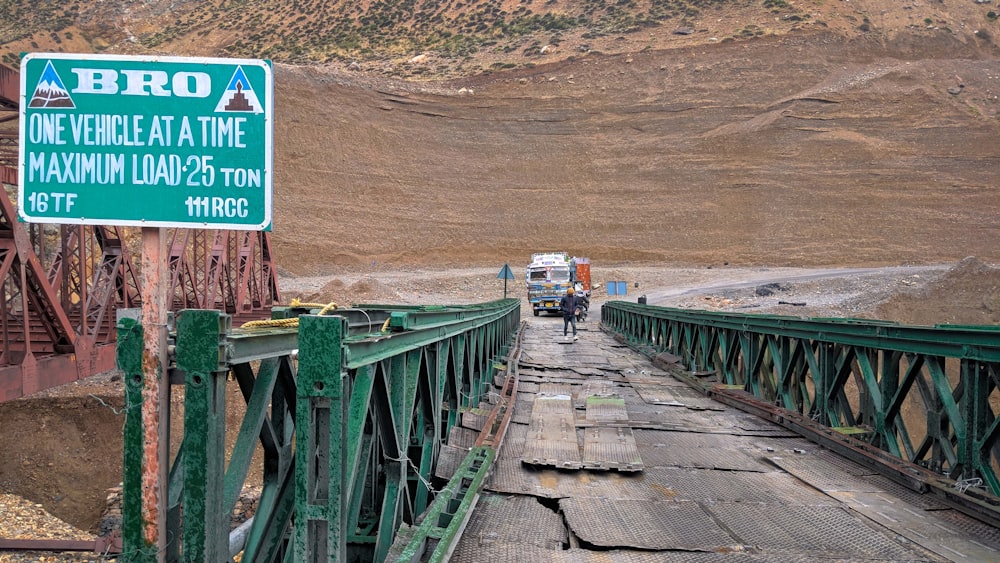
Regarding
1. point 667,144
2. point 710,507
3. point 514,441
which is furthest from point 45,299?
point 667,144

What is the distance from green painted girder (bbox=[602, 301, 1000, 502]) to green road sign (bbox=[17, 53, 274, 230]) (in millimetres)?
4786

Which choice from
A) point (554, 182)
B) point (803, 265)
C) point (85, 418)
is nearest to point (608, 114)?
point (554, 182)

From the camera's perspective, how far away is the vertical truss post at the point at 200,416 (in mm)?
2820

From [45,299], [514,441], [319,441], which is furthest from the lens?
[45,299]

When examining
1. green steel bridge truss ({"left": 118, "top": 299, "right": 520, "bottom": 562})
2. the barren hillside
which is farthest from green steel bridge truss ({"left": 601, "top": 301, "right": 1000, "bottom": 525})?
the barren hillside

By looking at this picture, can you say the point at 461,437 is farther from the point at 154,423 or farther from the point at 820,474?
the point at 154,423

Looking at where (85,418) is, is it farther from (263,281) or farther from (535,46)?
(535,46)

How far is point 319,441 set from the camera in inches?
124

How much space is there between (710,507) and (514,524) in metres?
1.46

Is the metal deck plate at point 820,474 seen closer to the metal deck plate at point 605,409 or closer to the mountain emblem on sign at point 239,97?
the metal deck plate at point 605,409

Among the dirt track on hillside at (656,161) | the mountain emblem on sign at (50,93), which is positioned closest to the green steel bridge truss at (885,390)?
the mountain emblem on sign at (50,93)

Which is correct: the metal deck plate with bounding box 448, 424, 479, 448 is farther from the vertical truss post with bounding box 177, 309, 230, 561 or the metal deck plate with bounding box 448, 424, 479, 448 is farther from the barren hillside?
the barren hillside

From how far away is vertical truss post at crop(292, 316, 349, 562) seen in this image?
10.0 ft

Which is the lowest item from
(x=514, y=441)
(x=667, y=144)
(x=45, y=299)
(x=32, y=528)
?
(x=32, y=528)
